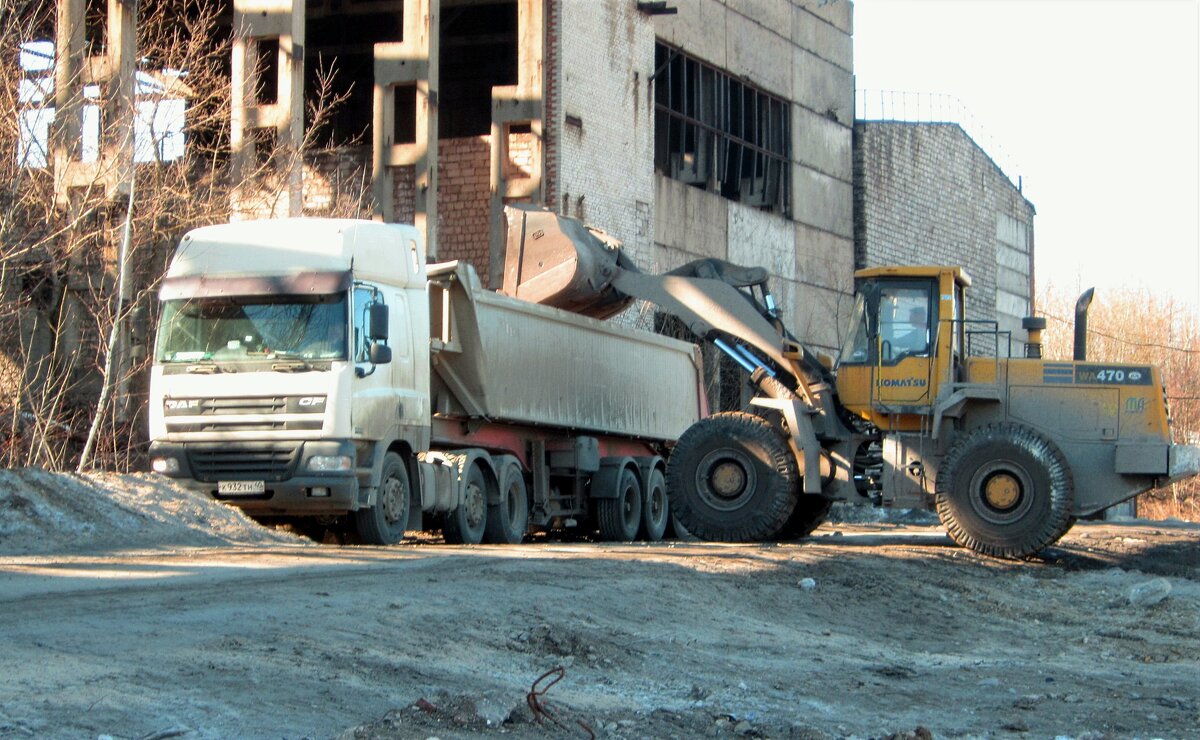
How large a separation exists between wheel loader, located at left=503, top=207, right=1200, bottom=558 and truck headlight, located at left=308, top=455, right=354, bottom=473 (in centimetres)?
486

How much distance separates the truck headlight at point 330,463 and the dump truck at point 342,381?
17 mm

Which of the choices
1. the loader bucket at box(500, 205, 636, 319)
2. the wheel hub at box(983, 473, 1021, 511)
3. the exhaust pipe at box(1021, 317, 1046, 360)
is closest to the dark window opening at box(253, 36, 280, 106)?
the loader bucket at box(500, 205, 636, 319)

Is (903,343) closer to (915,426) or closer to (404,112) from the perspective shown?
(915,426)

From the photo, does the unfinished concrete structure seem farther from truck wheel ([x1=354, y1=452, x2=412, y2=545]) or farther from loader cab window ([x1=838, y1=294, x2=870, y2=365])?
loader cab window ([x1=838, y1=294, x2=870, y2=365])

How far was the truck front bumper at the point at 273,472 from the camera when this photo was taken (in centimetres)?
1599

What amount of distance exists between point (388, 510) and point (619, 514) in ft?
19.9

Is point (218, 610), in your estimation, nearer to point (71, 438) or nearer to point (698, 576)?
point (698, 576)

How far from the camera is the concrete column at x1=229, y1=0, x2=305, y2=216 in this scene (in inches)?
992

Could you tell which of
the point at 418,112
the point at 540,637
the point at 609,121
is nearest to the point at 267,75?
the point at 418,112

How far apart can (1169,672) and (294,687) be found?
6920 mm

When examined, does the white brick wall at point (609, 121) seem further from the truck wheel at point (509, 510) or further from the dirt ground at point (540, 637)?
the dirt ground at point (540, 637)

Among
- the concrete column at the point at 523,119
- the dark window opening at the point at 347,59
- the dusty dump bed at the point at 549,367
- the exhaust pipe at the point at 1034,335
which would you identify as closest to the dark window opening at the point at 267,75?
the dark window opening at the point at 347,59

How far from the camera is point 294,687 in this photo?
7930 millimetres

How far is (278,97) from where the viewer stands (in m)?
26.3
